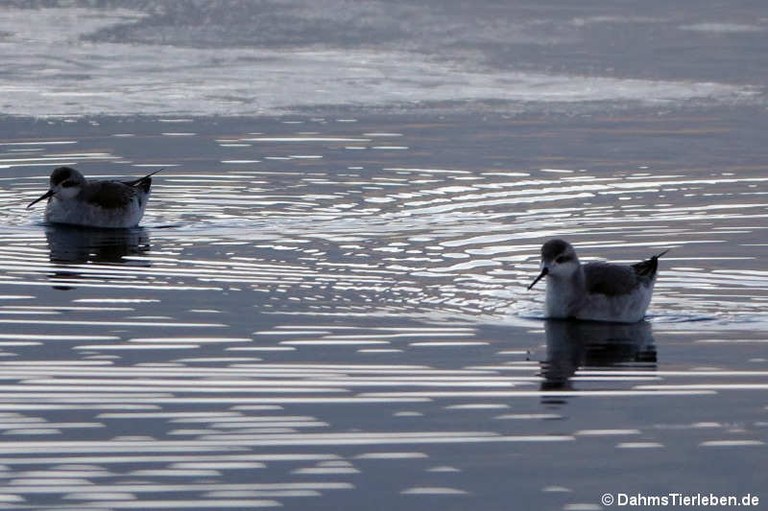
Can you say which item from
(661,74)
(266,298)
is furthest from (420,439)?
(661,74)

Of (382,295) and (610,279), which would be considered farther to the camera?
(382,295)

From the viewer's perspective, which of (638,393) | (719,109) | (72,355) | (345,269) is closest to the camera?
(638,393)

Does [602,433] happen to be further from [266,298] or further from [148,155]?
[148,155]

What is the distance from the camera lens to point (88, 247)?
1539 centimetres

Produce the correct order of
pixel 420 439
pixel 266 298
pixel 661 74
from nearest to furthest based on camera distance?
pixel 420 439 < pixel 266 298 < pixel 661 74

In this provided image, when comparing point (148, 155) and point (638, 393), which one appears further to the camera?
point (148, 155)

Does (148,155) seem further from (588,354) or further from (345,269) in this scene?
(588,354)

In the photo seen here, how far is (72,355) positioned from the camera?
1063 cm

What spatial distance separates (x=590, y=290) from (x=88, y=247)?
5.07 metres

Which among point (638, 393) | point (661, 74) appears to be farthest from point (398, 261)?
point (661, 74)

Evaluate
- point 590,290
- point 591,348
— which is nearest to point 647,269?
point 590,290

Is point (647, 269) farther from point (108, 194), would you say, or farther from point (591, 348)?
point (108, 194)

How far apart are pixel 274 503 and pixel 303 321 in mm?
3914

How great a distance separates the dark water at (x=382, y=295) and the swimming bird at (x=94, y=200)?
0.20 metres
